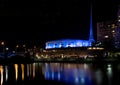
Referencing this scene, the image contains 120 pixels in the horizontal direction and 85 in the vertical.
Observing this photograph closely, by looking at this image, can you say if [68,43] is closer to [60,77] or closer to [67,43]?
[67,43]

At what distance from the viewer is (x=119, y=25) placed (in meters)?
125

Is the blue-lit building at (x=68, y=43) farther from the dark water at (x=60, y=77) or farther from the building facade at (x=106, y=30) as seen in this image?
the dark water at (x=60, y=77)

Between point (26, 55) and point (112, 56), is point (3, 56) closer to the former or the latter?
point (26, 55)

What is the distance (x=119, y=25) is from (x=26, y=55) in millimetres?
43551

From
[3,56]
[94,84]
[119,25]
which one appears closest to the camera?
[94,84]

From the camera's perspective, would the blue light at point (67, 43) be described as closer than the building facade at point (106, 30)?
Yes

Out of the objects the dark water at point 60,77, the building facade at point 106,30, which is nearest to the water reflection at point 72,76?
the dark water at point 60,77

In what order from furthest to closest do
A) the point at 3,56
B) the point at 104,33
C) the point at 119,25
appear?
the point at 104,33, the point at 119,25, the point at 3,56

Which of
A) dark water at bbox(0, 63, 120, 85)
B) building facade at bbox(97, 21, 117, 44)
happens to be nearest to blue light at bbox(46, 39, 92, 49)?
building facade at bbox(97, 21, 117, 44)

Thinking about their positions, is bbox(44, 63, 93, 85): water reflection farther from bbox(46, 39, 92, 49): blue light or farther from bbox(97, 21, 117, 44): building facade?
bbox(97, 21, 117, 44): building facade

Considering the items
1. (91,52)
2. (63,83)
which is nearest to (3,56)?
(91,52)

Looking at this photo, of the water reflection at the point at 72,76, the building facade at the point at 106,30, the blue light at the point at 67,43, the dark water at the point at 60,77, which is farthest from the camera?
the building facade at the point at 106,30

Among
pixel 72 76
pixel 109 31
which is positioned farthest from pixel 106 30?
pixel 72 76

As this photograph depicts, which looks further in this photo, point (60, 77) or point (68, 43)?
point (68, 43)
